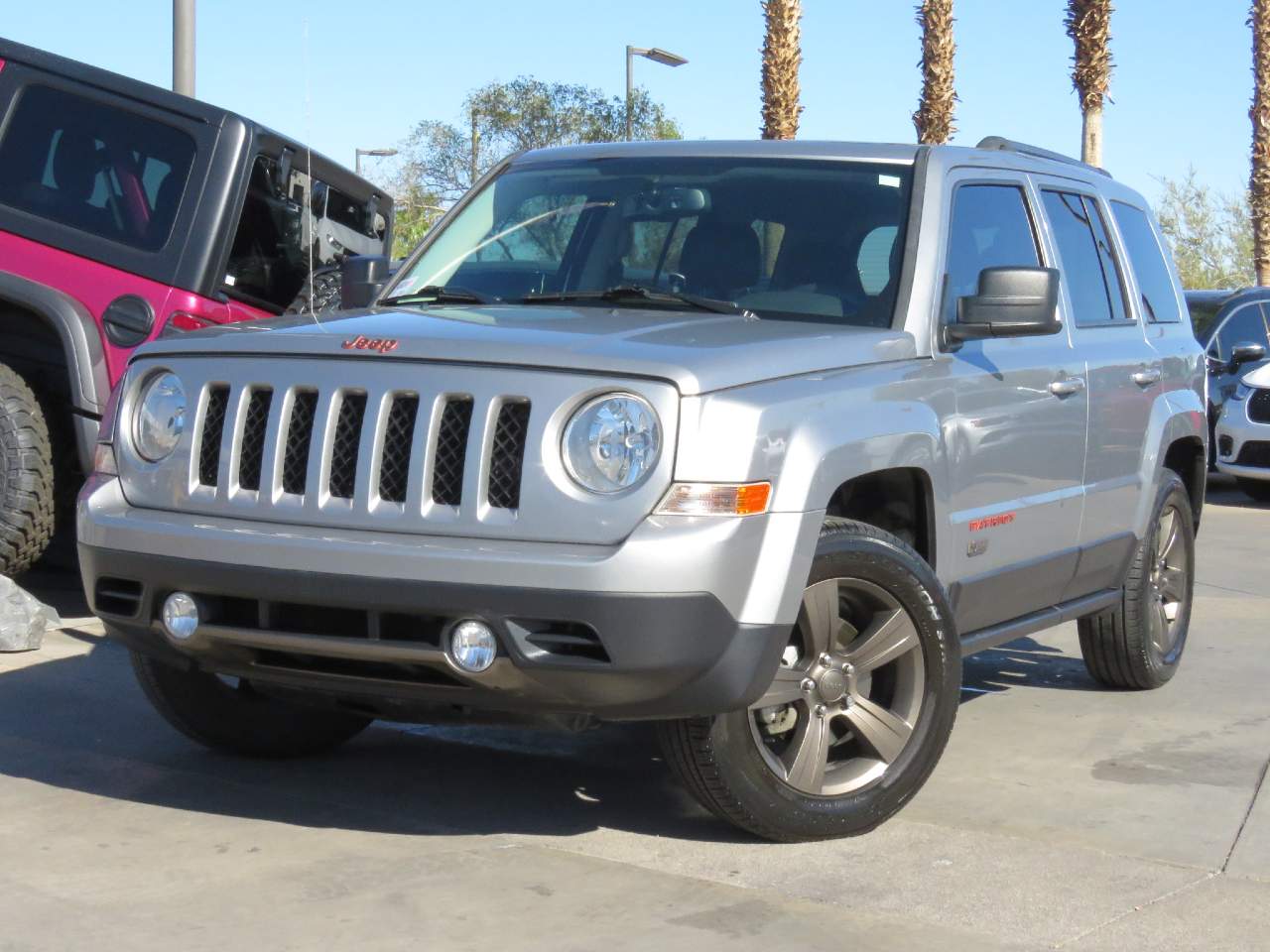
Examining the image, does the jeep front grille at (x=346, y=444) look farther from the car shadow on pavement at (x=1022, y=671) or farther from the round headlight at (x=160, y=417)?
the car shadow on pavement at (x=1022, y=671)

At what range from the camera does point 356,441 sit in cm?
452

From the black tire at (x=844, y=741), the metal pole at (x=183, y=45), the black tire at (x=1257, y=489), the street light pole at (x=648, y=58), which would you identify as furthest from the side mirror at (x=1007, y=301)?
the street light pole at (x=648, y=58)

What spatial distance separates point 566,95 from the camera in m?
→ 41.0

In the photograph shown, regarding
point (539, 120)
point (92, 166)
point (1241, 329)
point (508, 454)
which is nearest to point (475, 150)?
point (539, 120)

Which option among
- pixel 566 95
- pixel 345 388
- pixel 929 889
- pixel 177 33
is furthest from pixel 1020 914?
pixel 566 95

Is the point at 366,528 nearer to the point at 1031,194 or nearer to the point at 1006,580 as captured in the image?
the point at 1006,580

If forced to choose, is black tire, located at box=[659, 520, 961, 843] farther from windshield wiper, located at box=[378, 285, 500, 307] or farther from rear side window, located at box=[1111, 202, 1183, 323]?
rear side window, located at box=[1111, 202, 1183, 323]

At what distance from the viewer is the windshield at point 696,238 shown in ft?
17.6

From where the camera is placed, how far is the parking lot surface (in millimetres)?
4109

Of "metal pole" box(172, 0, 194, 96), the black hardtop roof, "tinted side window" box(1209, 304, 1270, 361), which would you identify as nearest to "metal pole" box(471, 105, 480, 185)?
"tinted side window" box(1209, 304, 1270, 361)

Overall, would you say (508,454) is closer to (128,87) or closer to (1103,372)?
(1103,372)

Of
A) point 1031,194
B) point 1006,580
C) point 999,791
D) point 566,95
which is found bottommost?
point 999,791

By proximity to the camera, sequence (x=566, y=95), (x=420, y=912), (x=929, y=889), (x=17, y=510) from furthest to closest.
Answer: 1. (x=566, y=95)
2. (x=17, y=510)
3. (x=929, y=889)
4. (x=420, y=912)

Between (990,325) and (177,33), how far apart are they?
24.9 feet
